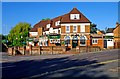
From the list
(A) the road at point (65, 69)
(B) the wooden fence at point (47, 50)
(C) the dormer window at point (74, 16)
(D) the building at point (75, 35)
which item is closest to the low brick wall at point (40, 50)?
(B) the wooden fence at point (47, 50)

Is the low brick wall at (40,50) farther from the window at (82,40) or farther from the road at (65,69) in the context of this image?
the road at (65,69)

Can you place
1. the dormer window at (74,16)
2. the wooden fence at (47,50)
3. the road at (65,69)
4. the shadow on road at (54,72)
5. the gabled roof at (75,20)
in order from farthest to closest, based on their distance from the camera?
the dormer window at (74,16) < the gabled roof at (75,20) < the wooden fence at (47,50) < the road at (65,69) < the shadow on road at (54,72)

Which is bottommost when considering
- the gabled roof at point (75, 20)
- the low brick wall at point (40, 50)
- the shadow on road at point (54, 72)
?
the shadow on road at point (54, 72)

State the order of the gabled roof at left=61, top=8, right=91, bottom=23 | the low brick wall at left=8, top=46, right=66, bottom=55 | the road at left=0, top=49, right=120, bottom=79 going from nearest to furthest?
the road at left=0, top=49, right=120, bottom=79 → the low brick wall at left=8, top=46, right=66, bottom=55 → the gabled roof at left=61, top=8, right=91, bottom=23

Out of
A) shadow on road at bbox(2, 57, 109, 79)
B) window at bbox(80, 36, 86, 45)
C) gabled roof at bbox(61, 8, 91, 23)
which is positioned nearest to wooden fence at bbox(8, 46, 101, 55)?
window at bbox(80, 36, 86, 45)

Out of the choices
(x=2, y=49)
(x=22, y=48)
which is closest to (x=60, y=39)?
(x=22, y=48)

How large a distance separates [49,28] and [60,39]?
47.2 feet

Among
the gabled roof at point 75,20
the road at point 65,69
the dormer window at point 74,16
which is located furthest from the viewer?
the dormer window at point 74,16

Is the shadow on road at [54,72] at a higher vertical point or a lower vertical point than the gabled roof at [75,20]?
lower

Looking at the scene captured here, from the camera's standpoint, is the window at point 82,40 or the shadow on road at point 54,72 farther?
the window at point 82,40

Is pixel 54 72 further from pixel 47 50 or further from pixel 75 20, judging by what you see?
pixel 75 20

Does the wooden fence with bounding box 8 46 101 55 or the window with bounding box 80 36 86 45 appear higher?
the window with bounding box 80 36 86 45

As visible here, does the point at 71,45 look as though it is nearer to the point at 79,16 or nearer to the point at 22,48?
the point at 79,16

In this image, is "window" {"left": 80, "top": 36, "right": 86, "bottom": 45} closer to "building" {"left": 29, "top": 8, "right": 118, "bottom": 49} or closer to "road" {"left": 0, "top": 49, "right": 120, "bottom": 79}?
"building" {"left": 29, "top": 8, "right": 118, "bottom": 49}
